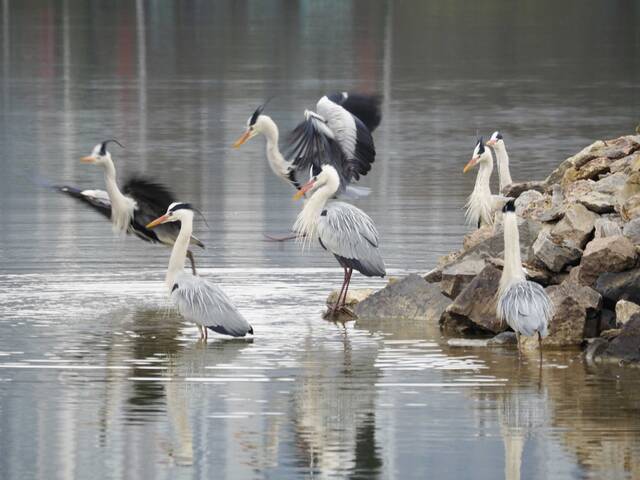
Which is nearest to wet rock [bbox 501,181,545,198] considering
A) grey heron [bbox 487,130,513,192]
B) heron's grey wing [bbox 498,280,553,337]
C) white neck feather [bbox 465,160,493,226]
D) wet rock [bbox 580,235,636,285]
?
white neck feather [bbox 465,160,493,226]

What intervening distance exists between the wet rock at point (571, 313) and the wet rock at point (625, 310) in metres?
0.33

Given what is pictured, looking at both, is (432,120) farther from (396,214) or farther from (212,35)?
(212,35)

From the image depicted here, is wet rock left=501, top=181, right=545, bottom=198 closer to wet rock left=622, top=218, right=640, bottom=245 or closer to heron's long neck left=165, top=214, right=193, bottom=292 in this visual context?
wet rock left=622, top=218, right=640, bottom=245

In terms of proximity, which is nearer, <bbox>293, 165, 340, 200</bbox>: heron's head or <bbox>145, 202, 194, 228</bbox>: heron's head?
<bbox>145, 202, 194, 228</bbox>: heron's head

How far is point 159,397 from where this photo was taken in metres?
11.6

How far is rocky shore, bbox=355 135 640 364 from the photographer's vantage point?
13086mm

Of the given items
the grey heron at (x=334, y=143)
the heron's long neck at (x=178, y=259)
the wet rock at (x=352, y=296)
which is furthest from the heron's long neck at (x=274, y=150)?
the heron's long neck at (x=178, y=259)

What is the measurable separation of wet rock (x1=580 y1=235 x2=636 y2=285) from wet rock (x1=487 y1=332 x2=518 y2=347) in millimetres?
690

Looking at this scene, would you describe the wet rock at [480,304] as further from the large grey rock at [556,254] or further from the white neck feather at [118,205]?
the white neck feather at [118,205]

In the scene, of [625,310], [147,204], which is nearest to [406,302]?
[625,310]

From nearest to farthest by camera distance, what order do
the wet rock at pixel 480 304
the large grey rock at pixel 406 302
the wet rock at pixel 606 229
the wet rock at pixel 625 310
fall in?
the wet rock at pixel 625 310 < the wet rock at pixel 480 304 < the wet rock at pixel 606 229 < the large grey rock at pixel 406 302

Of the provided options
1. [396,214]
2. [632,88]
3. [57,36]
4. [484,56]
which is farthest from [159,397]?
[57,36]

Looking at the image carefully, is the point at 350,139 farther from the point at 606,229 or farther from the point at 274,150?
the point at 606,229

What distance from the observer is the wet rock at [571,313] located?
13.1 metres
